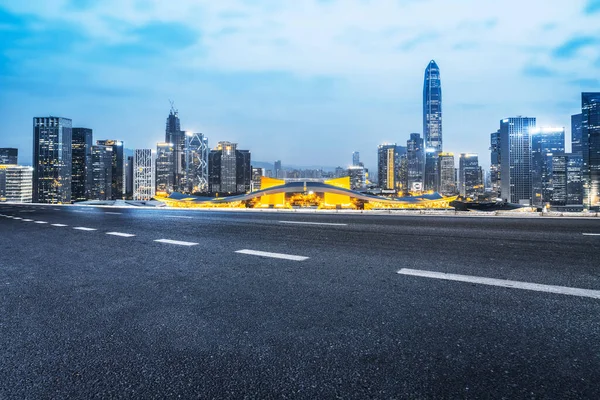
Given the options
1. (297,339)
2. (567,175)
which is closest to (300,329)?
(297,339)

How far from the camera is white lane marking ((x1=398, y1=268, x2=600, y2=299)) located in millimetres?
2977

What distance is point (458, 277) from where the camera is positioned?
3.58 meters

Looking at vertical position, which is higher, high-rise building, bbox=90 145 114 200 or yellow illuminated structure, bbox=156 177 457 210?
high-rise building, bbox=90 145 114 200

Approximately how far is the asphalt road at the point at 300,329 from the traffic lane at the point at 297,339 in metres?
0.01

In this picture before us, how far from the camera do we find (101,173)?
189750 mm

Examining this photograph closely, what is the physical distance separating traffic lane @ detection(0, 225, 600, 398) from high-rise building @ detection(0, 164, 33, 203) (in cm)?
19398

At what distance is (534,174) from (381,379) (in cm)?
24370

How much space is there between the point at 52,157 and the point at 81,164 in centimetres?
2432

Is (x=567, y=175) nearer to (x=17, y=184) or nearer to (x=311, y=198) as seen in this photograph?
(x=311, y=198)

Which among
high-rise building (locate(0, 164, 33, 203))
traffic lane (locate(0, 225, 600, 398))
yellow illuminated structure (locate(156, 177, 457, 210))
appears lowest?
traffic lane (locate(0, 225, 600, 398))

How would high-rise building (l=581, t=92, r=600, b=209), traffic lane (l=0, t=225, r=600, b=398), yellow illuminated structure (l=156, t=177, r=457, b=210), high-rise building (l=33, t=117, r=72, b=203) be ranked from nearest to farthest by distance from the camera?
Answer: 1. traffic lane (l=0, t=225, r=600, b=398)
2. yellow illuminated structure (l=156, t=177, r=457, b=210)
3. high-rise building (l=581, t=92, r=600, b=209)
4. high-rise building (l=33, t=117, r=72, b=203)

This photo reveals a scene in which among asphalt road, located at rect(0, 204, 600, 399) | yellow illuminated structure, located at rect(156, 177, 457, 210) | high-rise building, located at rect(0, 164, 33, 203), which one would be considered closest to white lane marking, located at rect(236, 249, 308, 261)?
asphalt road, located at rect(0, 204, 600, 399)

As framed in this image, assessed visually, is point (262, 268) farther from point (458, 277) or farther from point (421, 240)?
point (421, 240)

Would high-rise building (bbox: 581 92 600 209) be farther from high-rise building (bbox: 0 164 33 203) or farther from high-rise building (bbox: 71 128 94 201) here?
high-rise building (bbox: 0 164 33 203)
